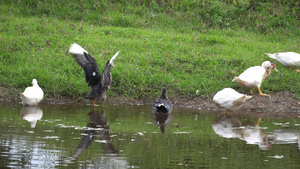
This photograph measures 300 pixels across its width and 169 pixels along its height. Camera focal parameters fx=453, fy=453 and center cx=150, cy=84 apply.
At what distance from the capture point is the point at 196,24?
1541 cm

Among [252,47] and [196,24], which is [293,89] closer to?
[252,47]

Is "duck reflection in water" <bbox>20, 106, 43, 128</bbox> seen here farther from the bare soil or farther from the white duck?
the bare soil

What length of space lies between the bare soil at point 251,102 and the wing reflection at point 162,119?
3.84 ft

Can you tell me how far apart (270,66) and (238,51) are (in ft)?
6.12

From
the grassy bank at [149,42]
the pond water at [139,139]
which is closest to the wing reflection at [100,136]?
the pond water at [139,139]

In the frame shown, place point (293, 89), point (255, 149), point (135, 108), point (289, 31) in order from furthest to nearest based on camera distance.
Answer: point (289, 31)
point (293, 89)
point (135, 108)
point (255, 149)

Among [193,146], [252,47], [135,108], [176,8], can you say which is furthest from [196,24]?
[193,146]

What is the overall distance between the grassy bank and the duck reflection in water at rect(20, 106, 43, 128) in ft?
3.38

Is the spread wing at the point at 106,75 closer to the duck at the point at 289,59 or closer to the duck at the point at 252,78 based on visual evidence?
the duck at the point at 252,78

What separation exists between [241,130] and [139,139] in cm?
192

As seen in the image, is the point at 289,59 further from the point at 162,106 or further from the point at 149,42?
the point at 162,106

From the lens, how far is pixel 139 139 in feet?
22.7

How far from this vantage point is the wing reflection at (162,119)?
26.4ft

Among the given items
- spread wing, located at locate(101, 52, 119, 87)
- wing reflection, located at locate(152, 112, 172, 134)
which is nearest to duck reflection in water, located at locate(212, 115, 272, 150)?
wing reflection, located at locate(152, 112, 172, 134)
